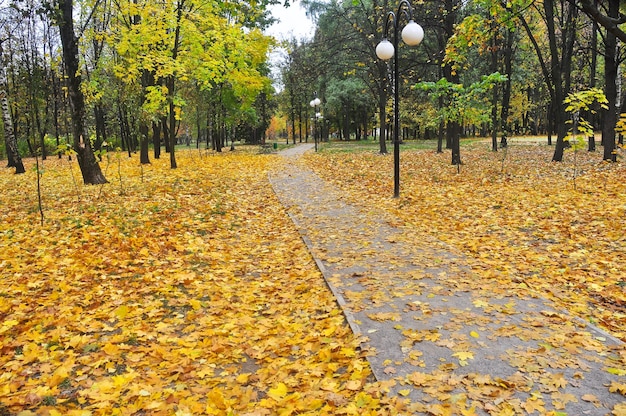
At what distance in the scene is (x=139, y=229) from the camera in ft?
25.3

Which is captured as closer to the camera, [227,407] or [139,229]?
[227,407]

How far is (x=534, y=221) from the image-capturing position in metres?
7.75

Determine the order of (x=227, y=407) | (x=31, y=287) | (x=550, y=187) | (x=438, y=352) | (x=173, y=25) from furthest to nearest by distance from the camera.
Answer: (x=173, y=25)
(x=550, y=187)
(x=31, y=287)
(x=438, y=352)
(x=227, y=407)

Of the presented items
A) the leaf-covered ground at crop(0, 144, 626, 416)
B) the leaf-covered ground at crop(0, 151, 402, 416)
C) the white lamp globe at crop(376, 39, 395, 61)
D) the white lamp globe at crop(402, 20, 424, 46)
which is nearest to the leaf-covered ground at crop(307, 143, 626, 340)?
the leaf-covered ground at crop(0, 144, 626, 416)

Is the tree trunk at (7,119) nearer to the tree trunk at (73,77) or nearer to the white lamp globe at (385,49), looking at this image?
the tree trunk at (73,77)

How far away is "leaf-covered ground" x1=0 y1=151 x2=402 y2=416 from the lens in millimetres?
3217

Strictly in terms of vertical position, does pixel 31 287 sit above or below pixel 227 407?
above

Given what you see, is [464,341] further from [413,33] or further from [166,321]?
[413,33]

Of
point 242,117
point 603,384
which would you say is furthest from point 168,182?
point 242,117

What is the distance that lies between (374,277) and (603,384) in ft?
9.33

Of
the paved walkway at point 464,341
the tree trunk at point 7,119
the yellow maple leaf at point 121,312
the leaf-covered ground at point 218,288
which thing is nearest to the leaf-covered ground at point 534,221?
the leaf-covered ground at point 218,288

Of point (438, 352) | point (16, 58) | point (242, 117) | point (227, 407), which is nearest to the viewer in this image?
point (227, 407)

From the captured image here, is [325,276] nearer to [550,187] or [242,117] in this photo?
[550,187]

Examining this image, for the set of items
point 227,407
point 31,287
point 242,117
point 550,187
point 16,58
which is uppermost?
point 16,58
